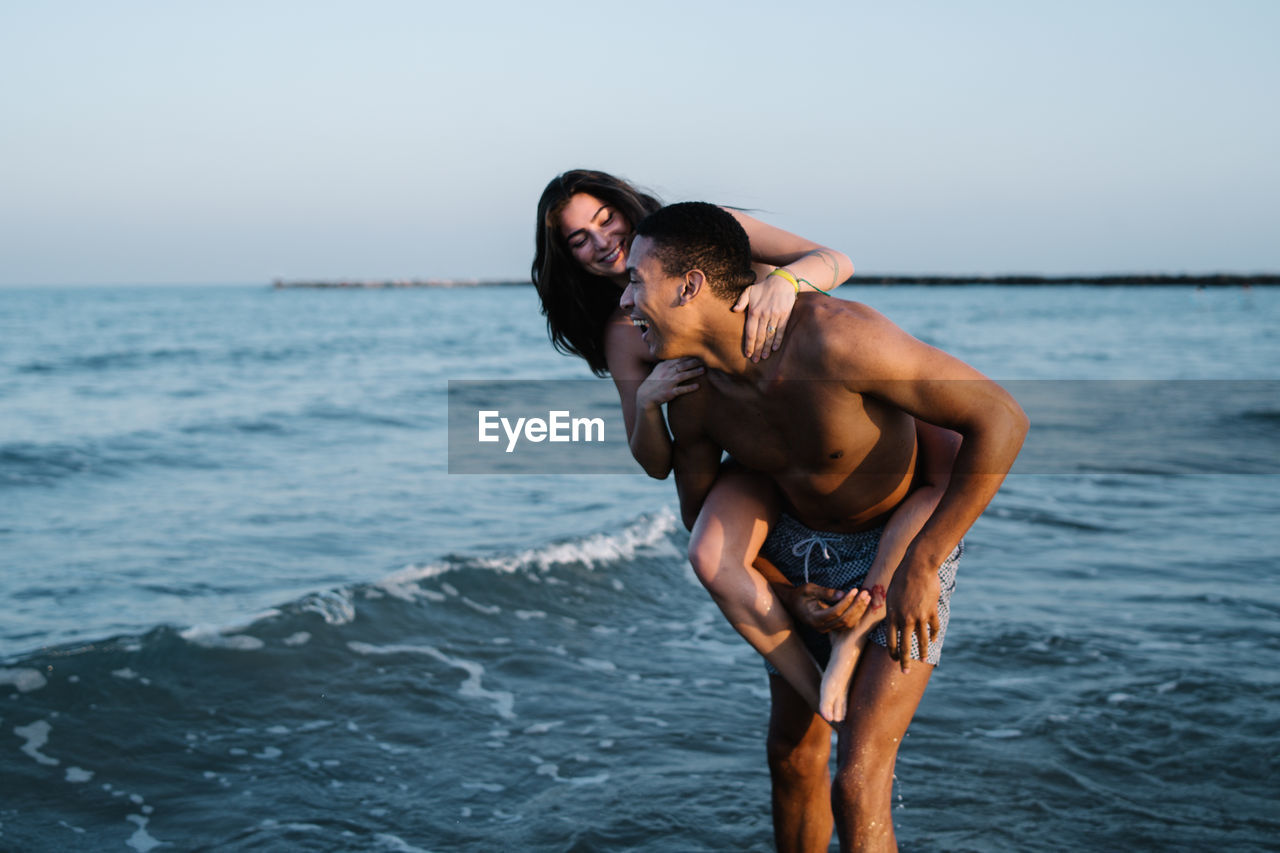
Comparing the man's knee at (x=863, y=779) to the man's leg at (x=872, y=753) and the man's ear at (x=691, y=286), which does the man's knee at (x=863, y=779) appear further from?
the man's ear at (x=691, y=286)

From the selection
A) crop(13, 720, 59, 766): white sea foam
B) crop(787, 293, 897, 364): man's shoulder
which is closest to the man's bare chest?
crop(787, 293, 897, 364): man's shoulder

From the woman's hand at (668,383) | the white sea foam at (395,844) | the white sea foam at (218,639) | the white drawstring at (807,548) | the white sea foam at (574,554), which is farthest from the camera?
the white sea foam at (574,554)

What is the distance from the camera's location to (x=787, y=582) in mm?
3502

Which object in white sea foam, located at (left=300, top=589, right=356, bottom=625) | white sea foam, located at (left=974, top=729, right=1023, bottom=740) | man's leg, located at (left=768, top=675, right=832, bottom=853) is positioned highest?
man's leg, located at (left=768, top=675, right=832, bottom=853)

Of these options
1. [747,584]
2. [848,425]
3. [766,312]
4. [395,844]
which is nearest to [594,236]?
[766,312]

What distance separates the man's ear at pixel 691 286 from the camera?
→ 301 cm

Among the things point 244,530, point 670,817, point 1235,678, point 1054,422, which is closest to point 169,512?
point 244,530

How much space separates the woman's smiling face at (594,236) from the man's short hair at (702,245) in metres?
0.59

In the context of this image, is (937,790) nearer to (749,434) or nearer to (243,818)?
(749,434)

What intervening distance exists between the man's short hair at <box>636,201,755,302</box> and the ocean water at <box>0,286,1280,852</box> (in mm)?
2545

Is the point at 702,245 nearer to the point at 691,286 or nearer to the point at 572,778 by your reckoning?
the point at 691,286

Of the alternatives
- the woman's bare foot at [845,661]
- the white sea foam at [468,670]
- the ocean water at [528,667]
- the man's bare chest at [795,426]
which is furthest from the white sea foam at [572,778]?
the man's bare chest at [795,426]

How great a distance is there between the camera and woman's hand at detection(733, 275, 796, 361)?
299cm

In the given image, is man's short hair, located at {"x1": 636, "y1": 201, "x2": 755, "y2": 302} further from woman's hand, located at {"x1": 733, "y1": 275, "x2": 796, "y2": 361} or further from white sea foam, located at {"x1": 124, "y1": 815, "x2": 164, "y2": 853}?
white sea foam, located at {"x1": 124, "y1": 815, "x2": 164, "y2": 853}
